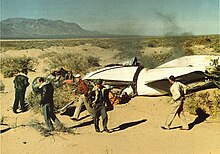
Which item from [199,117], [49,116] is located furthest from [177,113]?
[49,116]

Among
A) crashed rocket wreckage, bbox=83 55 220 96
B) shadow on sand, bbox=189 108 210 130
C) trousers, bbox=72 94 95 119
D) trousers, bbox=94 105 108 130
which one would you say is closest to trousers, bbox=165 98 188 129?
shadow on sand, bbox=189 108 210 130

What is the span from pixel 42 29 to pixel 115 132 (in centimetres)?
183

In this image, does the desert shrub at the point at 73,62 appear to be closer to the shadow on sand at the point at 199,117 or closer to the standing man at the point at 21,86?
the standing man at the point at 21,86

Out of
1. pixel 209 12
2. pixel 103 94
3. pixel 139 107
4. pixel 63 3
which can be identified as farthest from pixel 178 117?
pixel 63 3

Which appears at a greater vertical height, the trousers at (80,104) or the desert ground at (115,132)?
the trousers at (80,104)

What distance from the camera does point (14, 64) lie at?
577 cm

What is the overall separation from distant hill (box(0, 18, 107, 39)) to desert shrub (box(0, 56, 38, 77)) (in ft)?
1.10

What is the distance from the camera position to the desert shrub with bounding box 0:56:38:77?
5.68 meters

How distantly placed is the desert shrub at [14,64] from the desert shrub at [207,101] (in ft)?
7.90

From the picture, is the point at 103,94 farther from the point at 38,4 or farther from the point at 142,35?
the point at 38,4

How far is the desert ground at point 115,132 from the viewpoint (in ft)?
17.0

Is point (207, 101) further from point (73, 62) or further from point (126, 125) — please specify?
point (73, 62)

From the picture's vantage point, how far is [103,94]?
5.41m

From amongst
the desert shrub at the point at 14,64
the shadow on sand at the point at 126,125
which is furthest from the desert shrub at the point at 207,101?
the desert shrub at the point at 14,64
